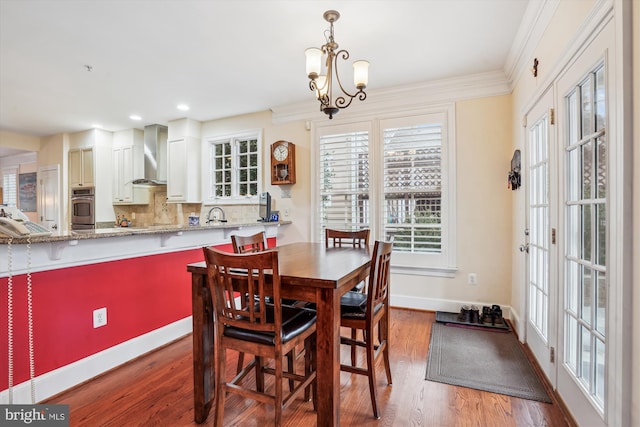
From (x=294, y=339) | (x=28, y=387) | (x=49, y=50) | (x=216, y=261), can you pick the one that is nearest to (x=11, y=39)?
(x=49, y=50)

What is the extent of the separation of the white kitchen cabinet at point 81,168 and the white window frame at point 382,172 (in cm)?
418

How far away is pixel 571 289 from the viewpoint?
1.74 meters

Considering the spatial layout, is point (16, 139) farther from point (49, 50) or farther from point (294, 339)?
point (294, 339)

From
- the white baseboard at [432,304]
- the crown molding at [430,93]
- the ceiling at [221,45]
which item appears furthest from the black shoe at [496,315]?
the ceiling at [221,45]

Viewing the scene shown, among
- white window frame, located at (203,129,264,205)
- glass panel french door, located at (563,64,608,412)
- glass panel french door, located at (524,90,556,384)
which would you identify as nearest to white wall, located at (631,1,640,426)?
glass panel french door, located at (563,64,608,412)

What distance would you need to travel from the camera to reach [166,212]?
535 cm

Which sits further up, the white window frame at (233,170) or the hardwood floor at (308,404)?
the white window frame at (233,170)

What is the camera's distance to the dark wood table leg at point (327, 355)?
144 cm

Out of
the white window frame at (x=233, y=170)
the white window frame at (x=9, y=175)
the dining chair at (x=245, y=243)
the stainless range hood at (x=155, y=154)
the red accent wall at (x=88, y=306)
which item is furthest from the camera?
the white window frame at (x=9, y=175)

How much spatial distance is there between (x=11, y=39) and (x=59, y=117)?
8.19ft

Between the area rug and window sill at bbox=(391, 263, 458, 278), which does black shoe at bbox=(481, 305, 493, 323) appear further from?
window sill at bbox=(391, 263, 458, 278)

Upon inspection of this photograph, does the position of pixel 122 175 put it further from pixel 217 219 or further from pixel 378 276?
pixel 378 276

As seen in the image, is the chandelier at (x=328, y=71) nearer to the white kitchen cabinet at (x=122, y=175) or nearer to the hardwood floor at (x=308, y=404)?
the hardwood floor at (x=308, y=404)

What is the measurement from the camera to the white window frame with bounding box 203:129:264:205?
4.45 metres
